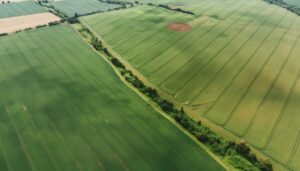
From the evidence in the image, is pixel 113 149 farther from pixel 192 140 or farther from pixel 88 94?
pixel 88 94

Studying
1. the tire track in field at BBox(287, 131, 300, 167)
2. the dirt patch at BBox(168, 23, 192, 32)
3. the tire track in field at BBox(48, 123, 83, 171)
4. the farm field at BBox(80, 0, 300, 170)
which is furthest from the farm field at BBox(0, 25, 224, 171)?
the dirt patch at BBox(168, 23, 192, 32)

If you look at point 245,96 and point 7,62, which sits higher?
point 245,96

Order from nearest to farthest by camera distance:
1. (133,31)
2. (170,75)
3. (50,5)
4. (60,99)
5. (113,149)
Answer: (113,149) → (60,99) → (170,75) → (133,31) → (50,5)

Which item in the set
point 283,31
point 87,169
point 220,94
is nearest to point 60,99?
point 87,169

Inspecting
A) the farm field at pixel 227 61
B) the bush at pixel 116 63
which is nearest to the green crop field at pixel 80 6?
the farm field at pixel 227 61

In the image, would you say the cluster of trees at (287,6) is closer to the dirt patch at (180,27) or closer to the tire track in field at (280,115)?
the dirt patch at (180,27)
